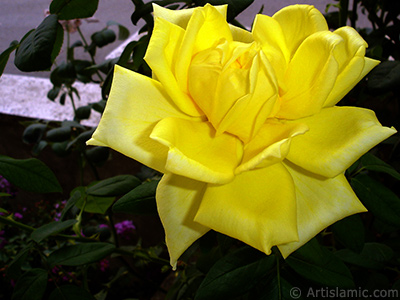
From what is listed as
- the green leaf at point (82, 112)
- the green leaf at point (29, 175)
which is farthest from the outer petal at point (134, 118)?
the green leaf at point (82, 112)

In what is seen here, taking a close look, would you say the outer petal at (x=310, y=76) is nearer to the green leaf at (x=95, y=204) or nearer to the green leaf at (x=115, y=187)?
the green leaf at (x=115, y=187)

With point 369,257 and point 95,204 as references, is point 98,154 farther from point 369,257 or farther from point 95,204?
point 369,257

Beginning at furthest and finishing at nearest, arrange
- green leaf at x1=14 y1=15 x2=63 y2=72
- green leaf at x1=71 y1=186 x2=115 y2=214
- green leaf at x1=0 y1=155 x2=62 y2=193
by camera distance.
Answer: green leaf at x1=71 y1=186 x2=115 y2=214
green leaf at x1=0 y1=155 x2=62 y2=193
green leaf at x1=14 y1=15 x2=63 y2=72

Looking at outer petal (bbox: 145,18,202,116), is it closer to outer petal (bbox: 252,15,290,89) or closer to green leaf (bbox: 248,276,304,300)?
outer petal (bbox: 252,15,290,89)

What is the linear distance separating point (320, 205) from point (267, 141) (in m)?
0.07

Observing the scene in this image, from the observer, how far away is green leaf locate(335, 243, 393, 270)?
51 cm

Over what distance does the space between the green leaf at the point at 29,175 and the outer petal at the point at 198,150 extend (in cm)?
26

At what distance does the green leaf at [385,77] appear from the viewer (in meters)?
0.51

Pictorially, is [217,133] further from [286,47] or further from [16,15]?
[16,15]

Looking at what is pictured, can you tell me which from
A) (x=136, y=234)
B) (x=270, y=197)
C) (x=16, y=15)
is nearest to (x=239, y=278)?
(x=270, y=197)

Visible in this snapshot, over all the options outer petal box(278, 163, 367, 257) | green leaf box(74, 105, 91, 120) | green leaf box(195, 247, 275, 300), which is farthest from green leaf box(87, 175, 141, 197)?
green leaf box(74, 105, 91, 120)

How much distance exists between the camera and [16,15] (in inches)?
43.9

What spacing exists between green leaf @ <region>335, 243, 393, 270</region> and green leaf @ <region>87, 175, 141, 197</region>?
0.32m

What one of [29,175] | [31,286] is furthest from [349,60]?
[31,286]
